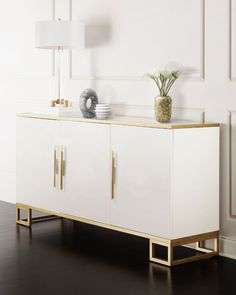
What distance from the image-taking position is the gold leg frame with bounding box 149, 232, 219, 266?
14.6ft

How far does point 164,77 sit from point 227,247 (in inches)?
51.1

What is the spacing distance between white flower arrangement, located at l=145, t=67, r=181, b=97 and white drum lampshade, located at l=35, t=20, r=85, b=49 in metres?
0.85


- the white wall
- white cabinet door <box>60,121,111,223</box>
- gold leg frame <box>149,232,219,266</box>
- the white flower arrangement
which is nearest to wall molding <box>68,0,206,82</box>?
the white wall

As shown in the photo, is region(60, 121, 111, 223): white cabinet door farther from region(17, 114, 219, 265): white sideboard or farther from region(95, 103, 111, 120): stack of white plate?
region(95, 103, 111, 120): stack of white plate

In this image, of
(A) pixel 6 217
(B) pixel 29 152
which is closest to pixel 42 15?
(B) pixel 29 152

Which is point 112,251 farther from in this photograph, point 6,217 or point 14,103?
point 14,103

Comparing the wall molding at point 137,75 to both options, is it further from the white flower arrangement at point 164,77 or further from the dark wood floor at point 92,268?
the dark wood floor at point 92,268

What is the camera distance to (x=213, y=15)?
4727 mm

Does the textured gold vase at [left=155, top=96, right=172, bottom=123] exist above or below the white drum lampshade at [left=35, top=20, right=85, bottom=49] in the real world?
below

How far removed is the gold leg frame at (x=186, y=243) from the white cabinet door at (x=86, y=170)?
532mm

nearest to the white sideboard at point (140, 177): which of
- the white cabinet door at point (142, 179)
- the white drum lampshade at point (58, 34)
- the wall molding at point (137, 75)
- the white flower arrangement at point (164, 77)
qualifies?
the white cabinet door at point (142, 179)

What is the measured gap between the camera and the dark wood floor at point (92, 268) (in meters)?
4.00

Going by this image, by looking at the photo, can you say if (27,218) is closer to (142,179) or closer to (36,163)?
(36,163)

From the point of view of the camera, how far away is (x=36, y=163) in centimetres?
564
